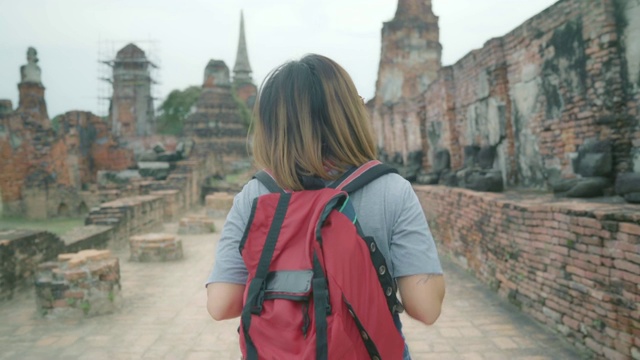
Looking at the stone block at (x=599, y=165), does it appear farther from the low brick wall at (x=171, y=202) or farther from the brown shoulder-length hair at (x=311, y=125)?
the low brick wall at (x=171, y=202)

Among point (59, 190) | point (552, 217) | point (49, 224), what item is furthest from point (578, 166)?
point (59, 190)

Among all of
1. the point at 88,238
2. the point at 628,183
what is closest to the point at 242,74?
the point at 88,238

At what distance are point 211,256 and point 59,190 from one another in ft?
25.9

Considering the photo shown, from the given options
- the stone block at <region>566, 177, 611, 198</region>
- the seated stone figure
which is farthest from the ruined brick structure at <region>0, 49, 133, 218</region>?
the stone block at <region>566, 177, 611, 198</region>

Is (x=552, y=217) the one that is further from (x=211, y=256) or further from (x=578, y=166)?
(x=211, y=256)

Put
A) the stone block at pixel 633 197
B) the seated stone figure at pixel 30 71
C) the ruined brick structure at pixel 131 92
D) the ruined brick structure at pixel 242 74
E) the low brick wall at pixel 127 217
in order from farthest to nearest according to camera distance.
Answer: the ruined brick structure at pixel 242 74
the ruined brick structure at pixel 131 92
the seated stone figure at pixel 30 71
the low brick wall at pixel 127 217
the stone block at pixel 633 197

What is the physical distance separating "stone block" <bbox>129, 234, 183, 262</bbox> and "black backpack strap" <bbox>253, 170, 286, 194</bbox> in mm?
6247

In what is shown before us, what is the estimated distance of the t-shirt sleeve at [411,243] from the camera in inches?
47.9

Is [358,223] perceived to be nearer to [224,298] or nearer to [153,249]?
[224,298]

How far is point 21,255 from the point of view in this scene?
5387 mm

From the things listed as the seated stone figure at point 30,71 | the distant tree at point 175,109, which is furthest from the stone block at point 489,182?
the distant tree at point 175,109

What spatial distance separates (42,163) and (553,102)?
13.3m

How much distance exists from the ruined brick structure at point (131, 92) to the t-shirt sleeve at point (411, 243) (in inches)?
1391

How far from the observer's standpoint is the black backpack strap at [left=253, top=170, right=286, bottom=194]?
127 centimetres
